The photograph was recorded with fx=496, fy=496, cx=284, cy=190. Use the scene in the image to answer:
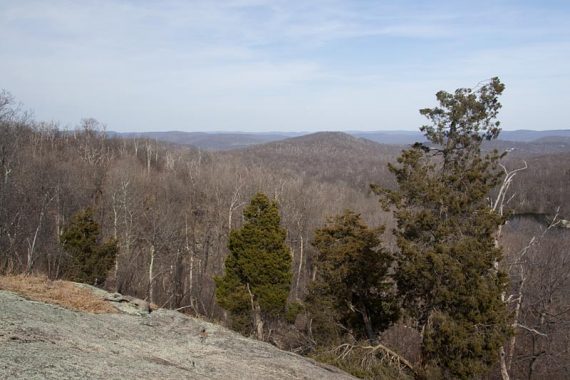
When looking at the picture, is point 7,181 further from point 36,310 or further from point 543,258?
point 543,258

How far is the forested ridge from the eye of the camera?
66.1 ft

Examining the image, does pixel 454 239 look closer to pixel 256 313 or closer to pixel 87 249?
pixel 256 313

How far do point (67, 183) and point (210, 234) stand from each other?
13.3 meters

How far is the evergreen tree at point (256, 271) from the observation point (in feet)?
72.7

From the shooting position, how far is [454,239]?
13000 millimetres

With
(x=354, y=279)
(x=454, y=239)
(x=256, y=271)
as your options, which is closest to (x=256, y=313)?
(x=256, y=271)

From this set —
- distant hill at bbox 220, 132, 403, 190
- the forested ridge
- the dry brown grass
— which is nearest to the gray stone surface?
the dry brown grass

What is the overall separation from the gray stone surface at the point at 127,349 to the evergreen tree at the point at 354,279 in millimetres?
6375

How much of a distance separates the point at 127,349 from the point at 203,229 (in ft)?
139

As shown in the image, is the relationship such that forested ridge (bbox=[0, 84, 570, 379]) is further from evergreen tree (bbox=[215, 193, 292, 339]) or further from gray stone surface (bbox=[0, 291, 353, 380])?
gray stone surface (bbox=[0, 291, 353, 380])

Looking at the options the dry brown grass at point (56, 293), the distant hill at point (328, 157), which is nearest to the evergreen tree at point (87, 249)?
the dry brown grass at point (56, 293)

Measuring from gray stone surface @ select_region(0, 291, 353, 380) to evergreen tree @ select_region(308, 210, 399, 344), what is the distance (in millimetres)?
6375

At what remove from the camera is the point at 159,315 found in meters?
10.3

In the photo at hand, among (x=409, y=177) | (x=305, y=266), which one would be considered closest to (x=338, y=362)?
(x=409, y=177)
